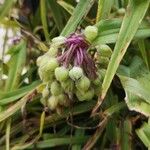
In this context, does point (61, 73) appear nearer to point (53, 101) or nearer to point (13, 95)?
point (53, 101)

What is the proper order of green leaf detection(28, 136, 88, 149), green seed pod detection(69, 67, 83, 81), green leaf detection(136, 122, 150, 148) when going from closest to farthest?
1. green seed pod detection(69, 67, 83, 81)
2. green leaf detection(136, 122, 150, 148)
3. green leaf detection(28, 136, 88, 149)

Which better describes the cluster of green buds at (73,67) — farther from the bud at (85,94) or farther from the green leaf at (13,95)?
the green leaf at (13,95)

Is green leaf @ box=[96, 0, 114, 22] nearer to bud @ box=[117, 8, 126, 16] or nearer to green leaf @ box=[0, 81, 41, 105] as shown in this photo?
bud @ box=[117, 8, 126, 16]

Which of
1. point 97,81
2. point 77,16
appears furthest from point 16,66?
point 97,81

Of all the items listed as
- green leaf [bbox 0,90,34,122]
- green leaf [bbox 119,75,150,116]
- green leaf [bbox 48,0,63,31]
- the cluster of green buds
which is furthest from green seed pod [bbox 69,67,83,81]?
green leaf [bbox 48,0,63,31]

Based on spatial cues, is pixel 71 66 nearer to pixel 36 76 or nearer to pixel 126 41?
pixel 126 41

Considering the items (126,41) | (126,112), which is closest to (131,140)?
(126,112)

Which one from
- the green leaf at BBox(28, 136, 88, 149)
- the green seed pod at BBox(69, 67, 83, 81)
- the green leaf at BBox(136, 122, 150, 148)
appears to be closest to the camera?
the green seed pod at BBox(69, 67, 83, 81)
